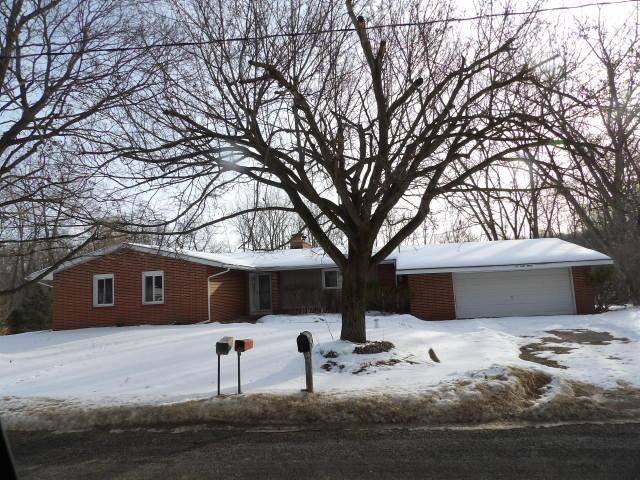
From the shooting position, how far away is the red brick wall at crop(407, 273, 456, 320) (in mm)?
20531

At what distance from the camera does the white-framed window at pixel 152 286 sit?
21.2 meters

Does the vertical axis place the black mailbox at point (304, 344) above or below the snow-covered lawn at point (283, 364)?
above

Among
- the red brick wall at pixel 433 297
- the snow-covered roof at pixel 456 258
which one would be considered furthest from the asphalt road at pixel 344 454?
the red brick wall at pixel 433 297

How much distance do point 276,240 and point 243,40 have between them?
108ft

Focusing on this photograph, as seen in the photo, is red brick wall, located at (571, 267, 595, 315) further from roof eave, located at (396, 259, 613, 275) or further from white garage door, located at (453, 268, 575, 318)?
roof eave, located at (396, 259, 613, 275)

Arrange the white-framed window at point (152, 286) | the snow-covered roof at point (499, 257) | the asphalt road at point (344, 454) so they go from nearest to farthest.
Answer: the asphalt road at point (344, 454), the snow-covered roof at point (499, 257), the white-framed window at point (152, 286)

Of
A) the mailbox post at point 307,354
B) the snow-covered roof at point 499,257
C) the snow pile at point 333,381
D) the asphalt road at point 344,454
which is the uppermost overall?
the snow-covered roof at point 499,257

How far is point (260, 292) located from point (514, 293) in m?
12.3

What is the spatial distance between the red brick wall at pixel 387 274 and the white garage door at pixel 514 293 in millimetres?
3221

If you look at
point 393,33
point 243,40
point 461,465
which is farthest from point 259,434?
point 393,33

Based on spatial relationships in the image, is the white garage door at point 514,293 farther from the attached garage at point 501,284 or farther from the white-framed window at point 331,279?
the white-framed window at point 331,279

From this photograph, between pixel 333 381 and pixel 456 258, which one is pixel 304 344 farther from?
pixel 456 258

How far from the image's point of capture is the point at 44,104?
10836mm

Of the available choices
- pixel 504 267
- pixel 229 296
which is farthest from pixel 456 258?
pixel 229 296
